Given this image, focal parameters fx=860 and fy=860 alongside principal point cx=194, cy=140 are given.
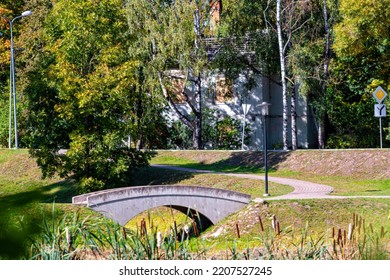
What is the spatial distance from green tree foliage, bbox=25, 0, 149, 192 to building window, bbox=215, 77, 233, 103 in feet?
25.4

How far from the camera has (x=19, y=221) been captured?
300 cm

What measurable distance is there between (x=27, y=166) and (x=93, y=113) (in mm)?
7371

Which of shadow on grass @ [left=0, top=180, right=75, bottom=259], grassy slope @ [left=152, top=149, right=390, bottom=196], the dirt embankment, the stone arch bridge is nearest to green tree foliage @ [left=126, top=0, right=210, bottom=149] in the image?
grassy slope @ [left=152, top=149, right=390, bottom=196]

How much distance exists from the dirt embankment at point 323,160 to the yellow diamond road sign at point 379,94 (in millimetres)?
2077

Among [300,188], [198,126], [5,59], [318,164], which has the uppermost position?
[5,59]

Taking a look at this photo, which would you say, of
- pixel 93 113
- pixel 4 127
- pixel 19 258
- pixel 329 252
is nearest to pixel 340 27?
pixel 93 113

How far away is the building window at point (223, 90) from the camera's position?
36875 millimetres

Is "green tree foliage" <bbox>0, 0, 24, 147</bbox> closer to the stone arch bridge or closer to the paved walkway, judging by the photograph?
the paved walkway

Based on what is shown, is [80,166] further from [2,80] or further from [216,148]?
[2,80]

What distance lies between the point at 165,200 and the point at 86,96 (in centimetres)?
899

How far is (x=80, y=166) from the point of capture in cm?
2916

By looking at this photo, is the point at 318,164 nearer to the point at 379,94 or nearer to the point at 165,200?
the point at 379,94

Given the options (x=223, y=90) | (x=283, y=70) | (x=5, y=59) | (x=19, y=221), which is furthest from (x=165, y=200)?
(x=5, y=59)

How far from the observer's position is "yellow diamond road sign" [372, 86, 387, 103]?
101 ft
